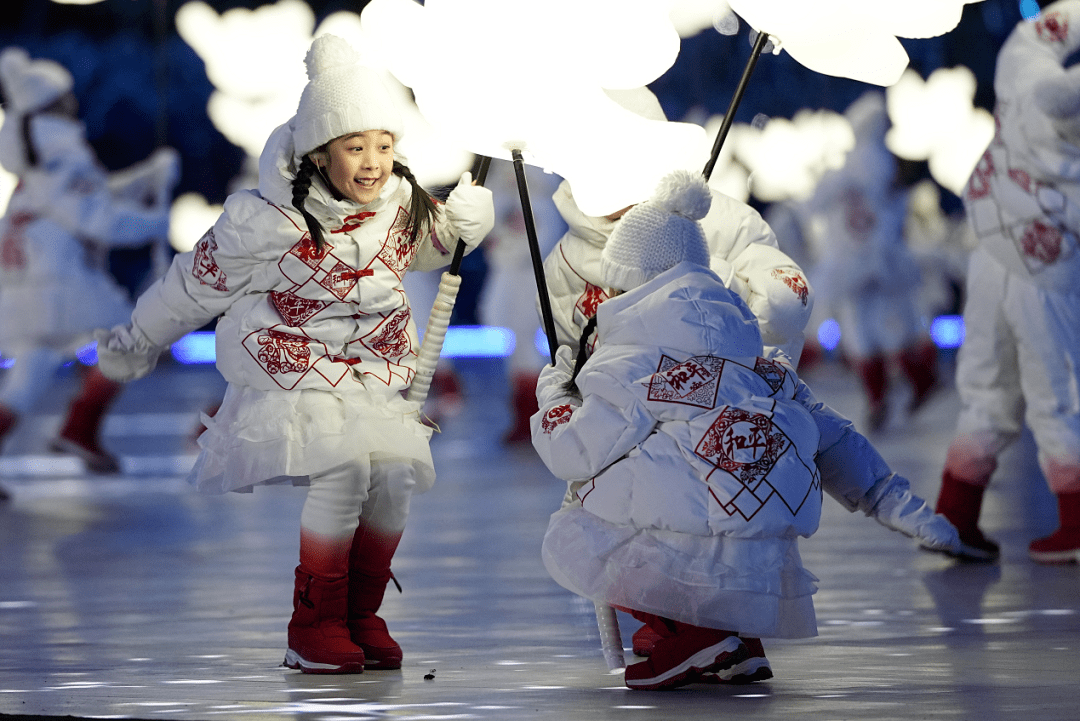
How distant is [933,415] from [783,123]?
6.22m

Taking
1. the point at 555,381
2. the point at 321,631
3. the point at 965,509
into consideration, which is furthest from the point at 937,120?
the point at 321,631

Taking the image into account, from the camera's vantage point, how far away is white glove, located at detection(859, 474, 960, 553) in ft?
10.6

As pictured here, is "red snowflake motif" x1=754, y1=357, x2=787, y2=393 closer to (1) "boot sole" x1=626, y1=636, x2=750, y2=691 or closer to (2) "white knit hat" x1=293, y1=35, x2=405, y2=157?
(1) "boot sole" x1=626, y1=636, x2=750, y2=691

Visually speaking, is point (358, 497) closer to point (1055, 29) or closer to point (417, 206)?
point (417, 206)

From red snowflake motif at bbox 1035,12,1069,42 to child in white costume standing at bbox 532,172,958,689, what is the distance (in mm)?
2315

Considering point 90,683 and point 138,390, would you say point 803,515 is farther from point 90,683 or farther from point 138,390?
point 138,390

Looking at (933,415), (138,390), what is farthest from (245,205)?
(138,390)

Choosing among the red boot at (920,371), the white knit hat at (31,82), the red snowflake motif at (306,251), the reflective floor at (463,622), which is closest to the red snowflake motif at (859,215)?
the red boot at (920,371)

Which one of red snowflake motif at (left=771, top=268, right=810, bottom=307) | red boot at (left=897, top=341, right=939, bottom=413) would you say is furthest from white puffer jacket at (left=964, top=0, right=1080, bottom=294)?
red boot at (left=897, top=341, right=939, bottom=413)

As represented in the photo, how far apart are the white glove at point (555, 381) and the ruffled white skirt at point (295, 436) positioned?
0.38 metres

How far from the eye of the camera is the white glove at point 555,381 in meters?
3.31

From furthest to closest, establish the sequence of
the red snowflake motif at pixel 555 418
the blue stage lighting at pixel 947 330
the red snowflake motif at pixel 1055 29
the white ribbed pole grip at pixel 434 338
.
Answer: the blue stage lighting at pixel 947 330
the red snowflake motif at pixel 1055 29
the white ribbed pole grip at pixel 434 338
the red snowflake motif at pixel 555 418

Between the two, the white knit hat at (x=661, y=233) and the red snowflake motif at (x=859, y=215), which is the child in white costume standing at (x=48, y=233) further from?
the white knit hat at (x=661, y=233)

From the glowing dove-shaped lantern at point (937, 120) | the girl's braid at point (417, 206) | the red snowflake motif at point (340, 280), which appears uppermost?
the glowing dove-shaped lantern at point (937, 120)
